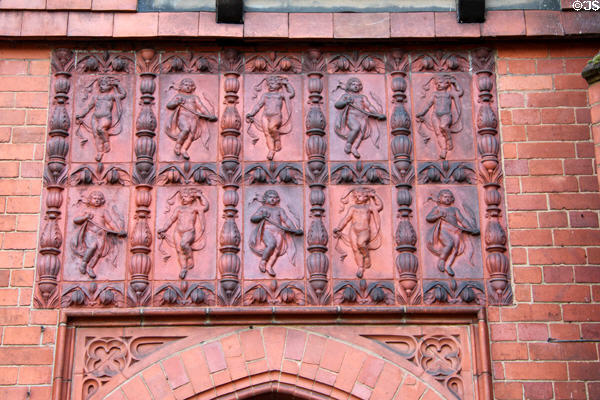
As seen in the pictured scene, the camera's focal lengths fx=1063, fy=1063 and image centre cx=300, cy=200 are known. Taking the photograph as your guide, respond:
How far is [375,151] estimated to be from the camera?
11297 millimetres

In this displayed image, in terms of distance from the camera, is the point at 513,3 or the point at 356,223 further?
the point at 513,3

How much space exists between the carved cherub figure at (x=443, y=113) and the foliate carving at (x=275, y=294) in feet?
6.99

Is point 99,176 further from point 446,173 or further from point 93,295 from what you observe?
point 446,173

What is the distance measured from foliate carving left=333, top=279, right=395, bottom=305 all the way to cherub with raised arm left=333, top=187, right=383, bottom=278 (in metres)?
0.14

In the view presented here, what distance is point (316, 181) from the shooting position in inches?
438

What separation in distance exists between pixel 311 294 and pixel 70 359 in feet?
8.11

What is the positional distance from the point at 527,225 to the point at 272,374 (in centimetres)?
301

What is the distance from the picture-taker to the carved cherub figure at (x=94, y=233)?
10852 mm

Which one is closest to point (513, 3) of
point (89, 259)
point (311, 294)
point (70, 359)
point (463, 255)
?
point (463, 255)

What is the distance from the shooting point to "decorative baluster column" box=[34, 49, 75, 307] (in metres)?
10.7

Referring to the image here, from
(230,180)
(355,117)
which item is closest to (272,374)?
(230,180)

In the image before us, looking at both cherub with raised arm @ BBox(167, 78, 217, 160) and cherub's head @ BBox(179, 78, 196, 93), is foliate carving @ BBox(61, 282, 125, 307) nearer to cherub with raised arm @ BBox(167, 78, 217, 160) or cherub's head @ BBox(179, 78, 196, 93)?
cherub with raised arm @ BBox(167, 78, 217, 160)

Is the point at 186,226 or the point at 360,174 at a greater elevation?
the point at 360,174

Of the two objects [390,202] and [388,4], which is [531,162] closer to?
[390,202]
